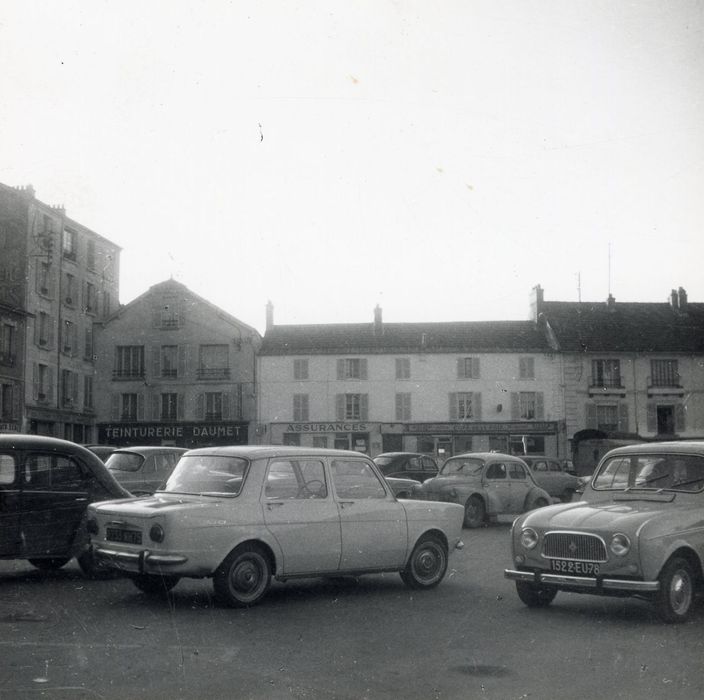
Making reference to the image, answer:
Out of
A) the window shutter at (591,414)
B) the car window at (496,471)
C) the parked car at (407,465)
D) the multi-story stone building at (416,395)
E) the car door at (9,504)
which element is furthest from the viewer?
the window shutter at (591,414)

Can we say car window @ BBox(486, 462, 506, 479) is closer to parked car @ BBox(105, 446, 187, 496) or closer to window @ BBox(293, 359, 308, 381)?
parked car @ BBox(105, 446, 187, 496)

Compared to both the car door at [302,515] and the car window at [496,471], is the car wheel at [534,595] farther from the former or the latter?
the car window at [496,471]

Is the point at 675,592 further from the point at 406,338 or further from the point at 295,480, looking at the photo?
the point at 406,338

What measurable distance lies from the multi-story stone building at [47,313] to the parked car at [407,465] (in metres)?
26.8

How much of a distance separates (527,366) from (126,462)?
38044 mm

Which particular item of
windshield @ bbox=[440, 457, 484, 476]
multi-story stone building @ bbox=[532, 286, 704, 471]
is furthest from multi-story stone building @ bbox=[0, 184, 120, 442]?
windshield @ bbox=[440, 457, 484, 476]

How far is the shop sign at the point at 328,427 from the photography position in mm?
51875

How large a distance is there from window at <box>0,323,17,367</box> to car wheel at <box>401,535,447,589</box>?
38.5m

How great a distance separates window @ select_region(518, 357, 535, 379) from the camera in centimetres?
5191

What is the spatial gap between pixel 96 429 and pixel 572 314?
2839 centimetres

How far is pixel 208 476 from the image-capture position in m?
9.43

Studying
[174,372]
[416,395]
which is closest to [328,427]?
[416,395]

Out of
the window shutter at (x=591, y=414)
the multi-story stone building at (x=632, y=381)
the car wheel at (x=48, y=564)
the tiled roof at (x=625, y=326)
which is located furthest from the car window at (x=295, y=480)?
the window shutter at (x=591, y=414)

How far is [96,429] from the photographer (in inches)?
2104
